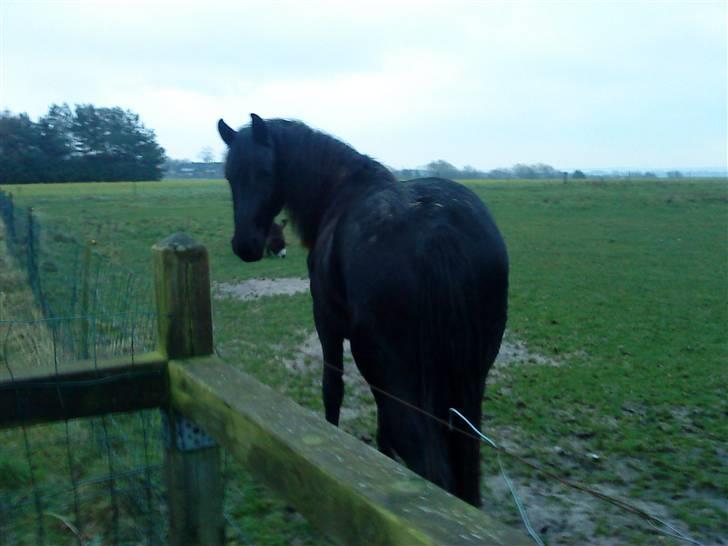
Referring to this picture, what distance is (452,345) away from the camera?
8.75 feet

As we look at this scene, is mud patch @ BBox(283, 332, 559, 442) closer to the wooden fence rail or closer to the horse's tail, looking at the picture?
the horse's tail

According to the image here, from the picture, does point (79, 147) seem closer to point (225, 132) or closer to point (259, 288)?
point (259, 288)

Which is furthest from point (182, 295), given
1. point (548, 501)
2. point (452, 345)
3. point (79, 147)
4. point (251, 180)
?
point (79, 147)

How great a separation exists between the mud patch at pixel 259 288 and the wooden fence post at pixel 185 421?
26.5ft

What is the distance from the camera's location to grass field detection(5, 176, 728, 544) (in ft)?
12.5

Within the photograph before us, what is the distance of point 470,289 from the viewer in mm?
2725

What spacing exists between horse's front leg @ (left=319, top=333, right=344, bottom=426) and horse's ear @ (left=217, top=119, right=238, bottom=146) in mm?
1440

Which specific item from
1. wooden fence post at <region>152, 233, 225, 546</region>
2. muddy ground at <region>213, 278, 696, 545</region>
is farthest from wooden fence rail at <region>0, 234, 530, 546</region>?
muddy ground at <region>213, 278, 696, 545</region>

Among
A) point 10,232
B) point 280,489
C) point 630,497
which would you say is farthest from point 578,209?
point 280,489

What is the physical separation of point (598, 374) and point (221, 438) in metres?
5.20

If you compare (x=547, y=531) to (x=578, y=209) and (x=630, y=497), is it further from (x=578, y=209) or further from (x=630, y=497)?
(x=578, y=209)

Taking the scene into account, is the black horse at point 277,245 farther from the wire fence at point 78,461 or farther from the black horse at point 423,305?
the black horse at point 423,305

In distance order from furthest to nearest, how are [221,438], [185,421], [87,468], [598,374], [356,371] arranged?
1. [356,371]
2. [598,374]
3. [87,468]
4. [185,421]
5. [221,438]

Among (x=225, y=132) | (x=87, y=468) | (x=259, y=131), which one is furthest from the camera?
(x=225, y=132)
